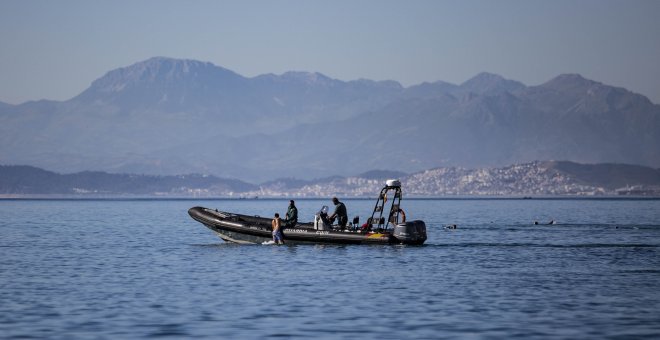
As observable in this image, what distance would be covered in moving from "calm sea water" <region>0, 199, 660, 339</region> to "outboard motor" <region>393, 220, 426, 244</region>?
2.63 ft

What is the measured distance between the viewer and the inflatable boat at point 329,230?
55.9 m

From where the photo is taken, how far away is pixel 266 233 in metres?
58.9

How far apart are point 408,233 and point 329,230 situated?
4145mm

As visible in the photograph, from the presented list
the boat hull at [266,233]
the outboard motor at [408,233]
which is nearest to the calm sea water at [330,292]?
the boat hull at [266,233]

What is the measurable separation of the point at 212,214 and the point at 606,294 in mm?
29137

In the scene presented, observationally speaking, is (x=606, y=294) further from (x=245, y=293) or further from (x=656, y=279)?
(x=245, y=293)

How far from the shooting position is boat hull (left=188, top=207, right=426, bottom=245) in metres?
56.0

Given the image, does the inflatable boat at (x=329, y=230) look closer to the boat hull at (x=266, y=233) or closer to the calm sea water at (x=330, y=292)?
the boat hull at (x=266, y=233)

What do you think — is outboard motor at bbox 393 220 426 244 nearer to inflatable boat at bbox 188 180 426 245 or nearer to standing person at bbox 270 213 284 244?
inflatable boat at bbox 188 180 426 245

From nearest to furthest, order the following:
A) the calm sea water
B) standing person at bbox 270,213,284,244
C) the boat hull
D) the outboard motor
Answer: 1. the calm sea water
2. the outboard motor
3. the boat hull
4. standing person at bbox 270,213,284,244

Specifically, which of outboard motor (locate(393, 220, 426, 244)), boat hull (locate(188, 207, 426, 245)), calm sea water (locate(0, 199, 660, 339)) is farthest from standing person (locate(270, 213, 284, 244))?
outboard motor (locate(393, 220, 426, 244))

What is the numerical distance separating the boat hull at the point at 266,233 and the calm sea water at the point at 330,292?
0.67 m

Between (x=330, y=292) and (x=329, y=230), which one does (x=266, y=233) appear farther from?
(x=330, y=292)

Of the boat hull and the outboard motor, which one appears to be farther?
the boat hull
